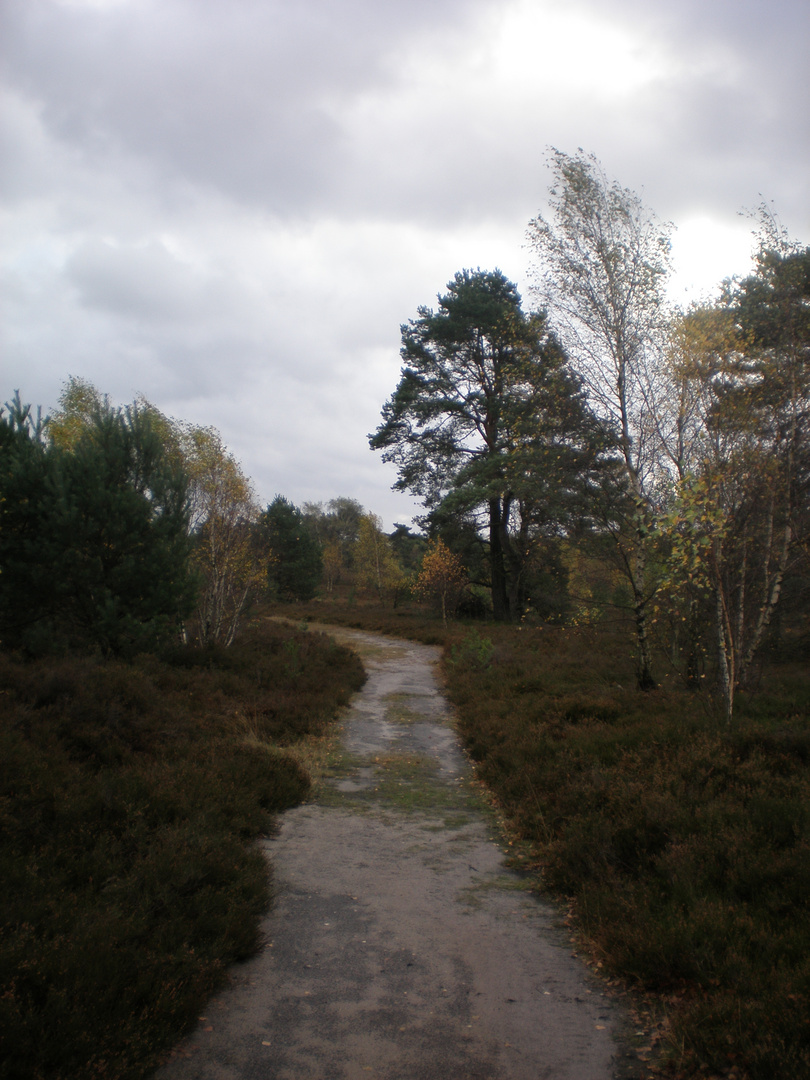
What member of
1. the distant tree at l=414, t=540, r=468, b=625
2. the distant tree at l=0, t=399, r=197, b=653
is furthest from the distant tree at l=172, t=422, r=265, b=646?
the distant tree at l=414, t=540, r=468, b=625

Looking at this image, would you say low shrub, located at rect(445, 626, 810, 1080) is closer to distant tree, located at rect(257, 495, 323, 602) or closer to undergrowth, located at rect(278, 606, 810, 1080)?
undergrowth, located at rect(278, 606, 810, 1080)

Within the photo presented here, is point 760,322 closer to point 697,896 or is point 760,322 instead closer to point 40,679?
point 697,896

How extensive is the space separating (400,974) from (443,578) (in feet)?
79.2

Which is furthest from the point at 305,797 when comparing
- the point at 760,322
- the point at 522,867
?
the point at 760,322

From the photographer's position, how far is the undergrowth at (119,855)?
2926mm

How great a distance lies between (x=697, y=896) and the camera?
436cm

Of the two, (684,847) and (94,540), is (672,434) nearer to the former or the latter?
(684,847)

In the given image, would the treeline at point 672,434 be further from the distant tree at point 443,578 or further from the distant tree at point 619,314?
the distant tree at point 443,578

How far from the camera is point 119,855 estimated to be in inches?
184

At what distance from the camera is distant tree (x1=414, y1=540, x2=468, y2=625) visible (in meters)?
27.8

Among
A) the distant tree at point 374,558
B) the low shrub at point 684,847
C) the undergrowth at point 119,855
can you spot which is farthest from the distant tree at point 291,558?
the low shrub at point 684,847

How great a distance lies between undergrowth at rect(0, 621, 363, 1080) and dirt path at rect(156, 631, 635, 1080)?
289mm

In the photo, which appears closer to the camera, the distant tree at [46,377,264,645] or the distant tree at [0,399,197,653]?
the distant tree at [0,399,197,653]

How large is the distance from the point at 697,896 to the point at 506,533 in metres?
22.9
